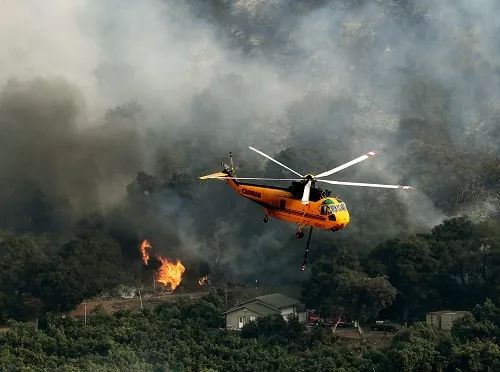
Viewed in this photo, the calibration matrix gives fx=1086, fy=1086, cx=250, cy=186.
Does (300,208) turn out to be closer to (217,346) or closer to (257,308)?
(217,346)

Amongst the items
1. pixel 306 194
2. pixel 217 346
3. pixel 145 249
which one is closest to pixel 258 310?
pixel 217 346

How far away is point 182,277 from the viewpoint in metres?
125

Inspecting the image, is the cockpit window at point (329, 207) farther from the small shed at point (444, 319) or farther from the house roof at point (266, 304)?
the house roof at point (266, 304)

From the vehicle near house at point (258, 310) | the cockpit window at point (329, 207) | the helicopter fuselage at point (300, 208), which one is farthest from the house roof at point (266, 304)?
the cockpit window at point (329, 207)

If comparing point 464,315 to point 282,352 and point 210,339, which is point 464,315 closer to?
point 282,352

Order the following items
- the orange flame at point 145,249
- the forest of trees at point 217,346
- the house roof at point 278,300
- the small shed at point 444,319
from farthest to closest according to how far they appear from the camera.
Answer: the orange flame at point 145,249, the house roof at point 278,300, the small shed at point 444,319, the forest of trees at point 217,346

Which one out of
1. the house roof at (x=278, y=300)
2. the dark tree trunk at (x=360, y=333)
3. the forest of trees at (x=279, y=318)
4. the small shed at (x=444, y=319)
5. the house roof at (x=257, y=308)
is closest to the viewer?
the forest of trees at (x=279, y=318)

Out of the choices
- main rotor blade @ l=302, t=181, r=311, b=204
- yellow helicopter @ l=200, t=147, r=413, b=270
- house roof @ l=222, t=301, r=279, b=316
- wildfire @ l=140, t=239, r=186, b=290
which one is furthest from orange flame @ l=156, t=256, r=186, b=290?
main rotor blade @ l=302, t=181, r=311, b=204

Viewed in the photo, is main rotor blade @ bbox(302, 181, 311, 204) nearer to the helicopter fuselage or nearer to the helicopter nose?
the helicopter fuselage

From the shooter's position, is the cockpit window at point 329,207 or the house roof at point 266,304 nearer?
the cockpit window at point 329,207

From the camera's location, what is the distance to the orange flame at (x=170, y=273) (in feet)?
404

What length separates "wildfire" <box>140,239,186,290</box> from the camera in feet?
404

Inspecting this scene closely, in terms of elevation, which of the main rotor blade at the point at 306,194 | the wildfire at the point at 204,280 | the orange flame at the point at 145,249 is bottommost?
the main rotor blade at the point at 306,194

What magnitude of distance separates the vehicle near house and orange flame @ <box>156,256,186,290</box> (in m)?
15.6
